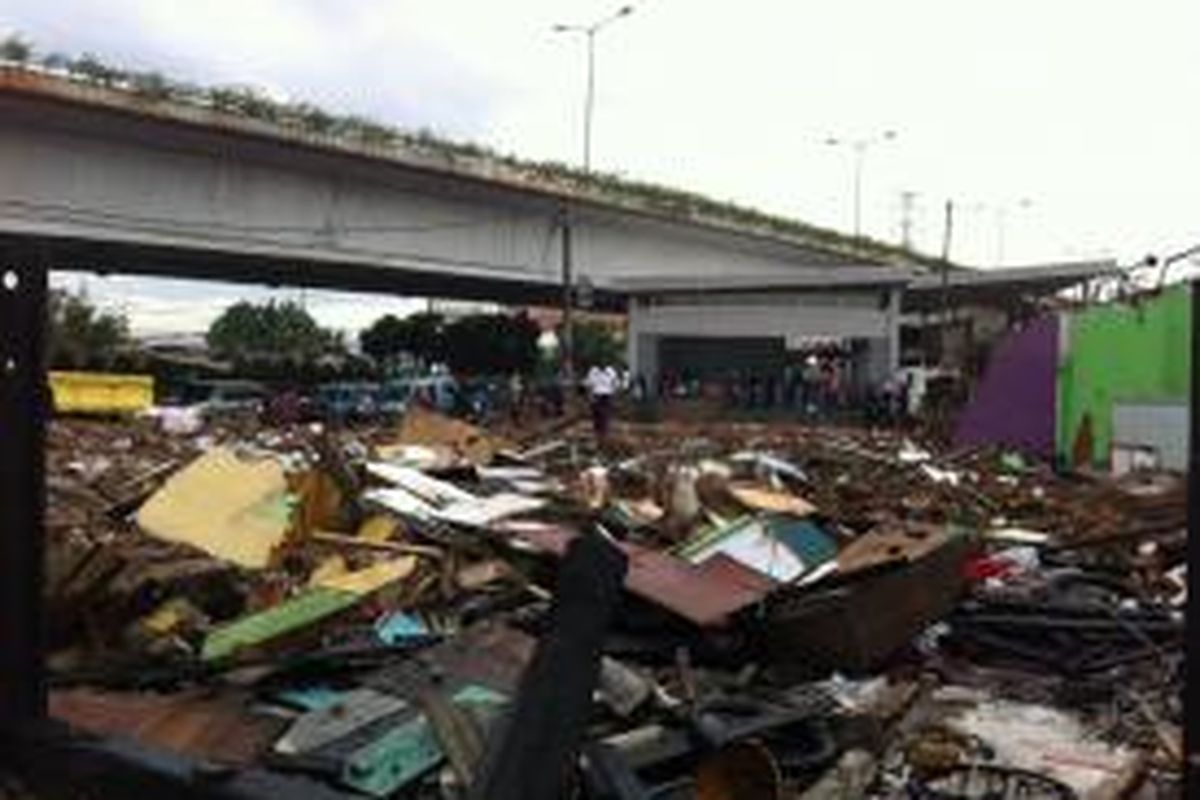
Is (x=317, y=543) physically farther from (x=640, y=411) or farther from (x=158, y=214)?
(x=640, y=411)

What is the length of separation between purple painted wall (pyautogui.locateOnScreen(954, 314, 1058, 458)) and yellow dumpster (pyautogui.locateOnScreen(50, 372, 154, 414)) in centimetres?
1906

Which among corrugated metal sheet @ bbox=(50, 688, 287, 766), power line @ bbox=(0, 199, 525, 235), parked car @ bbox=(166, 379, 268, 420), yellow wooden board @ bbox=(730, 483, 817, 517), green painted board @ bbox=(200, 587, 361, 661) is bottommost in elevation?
parked car @ bbox=(166, 379, 268, 420)

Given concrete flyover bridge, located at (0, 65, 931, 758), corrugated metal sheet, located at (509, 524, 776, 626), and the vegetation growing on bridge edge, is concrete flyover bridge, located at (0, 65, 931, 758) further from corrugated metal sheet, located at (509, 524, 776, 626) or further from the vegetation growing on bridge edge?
corrugated metal sheet, located at (509, 524, 776, 626)

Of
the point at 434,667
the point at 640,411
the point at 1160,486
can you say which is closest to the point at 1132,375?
the point at 1160,486

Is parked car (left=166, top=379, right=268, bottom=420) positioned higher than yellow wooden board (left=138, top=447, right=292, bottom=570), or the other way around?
yellow wooden board (left=138, top=447, right=292, bottom=570)

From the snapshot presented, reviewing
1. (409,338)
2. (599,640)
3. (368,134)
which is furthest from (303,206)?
(599,640)

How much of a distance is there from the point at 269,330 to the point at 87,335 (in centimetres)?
2981

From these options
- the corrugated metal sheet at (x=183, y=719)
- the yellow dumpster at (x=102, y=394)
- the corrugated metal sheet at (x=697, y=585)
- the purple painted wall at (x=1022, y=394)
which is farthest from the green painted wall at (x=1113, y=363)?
the corrugated metal sheet at (x=183, y=719)

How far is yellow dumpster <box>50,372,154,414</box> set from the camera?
149ft

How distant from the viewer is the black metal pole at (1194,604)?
3531mm

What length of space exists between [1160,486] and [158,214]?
1054 inches

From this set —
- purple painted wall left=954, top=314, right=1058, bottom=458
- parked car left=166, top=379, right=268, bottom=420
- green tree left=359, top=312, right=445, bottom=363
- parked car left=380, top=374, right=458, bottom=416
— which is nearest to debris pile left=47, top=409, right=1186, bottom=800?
purple painted wall left=954, top=314, right=1058, bottom=458

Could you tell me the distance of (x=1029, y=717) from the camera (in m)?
9.24

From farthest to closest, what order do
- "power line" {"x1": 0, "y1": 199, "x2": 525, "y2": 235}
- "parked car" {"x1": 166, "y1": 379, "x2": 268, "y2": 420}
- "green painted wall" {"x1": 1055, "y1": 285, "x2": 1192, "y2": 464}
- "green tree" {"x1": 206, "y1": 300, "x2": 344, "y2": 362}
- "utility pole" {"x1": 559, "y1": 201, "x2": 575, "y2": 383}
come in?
"green tree" {"x1": 206, "y1": 300, "x2": 344, "y2": 362} < "utility pole" {"x1": 559, "y1": 201, "x2": 575, "y2": 383} < "parked car" {"x1": 166, "y1": 379, "x2": 268, "y2": 420} < "power line" {"x1": 0, "y1": 199, "x2": 525, "y2": 235} < "green painted wall" {"x1": 1055, "y1": 285, "x2": 1192, "y2": 464}
